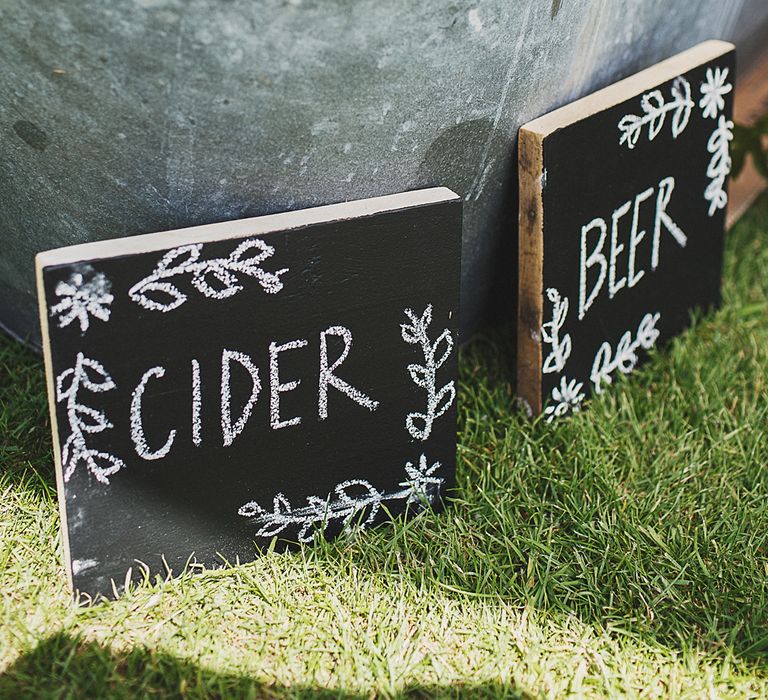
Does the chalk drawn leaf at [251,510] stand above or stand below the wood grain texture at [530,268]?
below

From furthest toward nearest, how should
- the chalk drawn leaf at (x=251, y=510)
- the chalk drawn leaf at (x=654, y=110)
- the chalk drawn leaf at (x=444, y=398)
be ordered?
the chalk drawn leaf at (x=654, y=110), the chalk drawn leaf at (x=444, y=398), the chalk drawn leaf at (x=251, y=510)

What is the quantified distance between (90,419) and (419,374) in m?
0.54

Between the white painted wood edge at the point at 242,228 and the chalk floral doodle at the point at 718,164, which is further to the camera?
the chalk floral doodle at the point at 718,164

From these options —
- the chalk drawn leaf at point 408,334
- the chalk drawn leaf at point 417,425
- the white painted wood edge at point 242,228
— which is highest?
the white painted wood edge at point 242,228

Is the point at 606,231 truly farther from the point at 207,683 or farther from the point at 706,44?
the point at 207,683

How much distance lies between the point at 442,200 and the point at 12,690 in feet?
3.15

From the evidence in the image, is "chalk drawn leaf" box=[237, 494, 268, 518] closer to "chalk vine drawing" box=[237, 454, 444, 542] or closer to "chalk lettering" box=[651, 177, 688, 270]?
"chalk vine drawing" box=[237, 454, 444, 542]

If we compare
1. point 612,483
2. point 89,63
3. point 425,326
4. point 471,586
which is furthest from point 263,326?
point 612,483

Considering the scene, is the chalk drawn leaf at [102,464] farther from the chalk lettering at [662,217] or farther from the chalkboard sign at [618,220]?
the chalk lettering at [662,217]

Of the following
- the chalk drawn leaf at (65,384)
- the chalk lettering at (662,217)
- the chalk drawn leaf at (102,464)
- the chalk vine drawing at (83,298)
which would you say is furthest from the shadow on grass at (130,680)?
the chalk lettering at (662,217)

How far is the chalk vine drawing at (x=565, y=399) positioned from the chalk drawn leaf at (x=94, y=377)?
0.88m

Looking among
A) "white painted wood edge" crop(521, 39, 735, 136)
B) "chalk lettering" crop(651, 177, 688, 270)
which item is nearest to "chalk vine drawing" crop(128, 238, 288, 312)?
"white painted wood edge" crop(521, 39, 735, 136)

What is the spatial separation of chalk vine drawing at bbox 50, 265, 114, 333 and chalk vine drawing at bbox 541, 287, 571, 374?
2.74ft

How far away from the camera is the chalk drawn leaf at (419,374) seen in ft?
5.47
